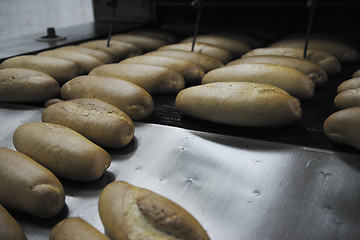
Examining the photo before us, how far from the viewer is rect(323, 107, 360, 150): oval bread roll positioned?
85cm

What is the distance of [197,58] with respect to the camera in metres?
1.56

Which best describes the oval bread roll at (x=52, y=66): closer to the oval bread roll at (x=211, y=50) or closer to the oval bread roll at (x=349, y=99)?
the oval bread roll at (x=211, y=50)

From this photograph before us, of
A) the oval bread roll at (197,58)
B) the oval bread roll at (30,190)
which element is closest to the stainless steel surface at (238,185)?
the oval bread roll at (30,190)

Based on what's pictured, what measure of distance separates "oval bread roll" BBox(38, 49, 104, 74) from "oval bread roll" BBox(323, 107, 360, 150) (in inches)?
42.4

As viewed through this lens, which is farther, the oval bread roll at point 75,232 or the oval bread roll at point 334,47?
the oval bread roll at point 334,47

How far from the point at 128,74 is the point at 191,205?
72 cm

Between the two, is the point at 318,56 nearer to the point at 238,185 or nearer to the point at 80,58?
the point at 238,185

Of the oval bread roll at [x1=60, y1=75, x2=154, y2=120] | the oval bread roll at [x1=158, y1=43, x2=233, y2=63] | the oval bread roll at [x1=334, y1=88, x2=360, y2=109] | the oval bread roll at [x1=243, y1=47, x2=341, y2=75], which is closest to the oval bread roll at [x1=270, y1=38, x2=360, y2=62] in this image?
the oval bread roll at [x1=243, y1=47, x2=341, y2=75]

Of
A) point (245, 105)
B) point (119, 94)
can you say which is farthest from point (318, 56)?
point (119, 94)

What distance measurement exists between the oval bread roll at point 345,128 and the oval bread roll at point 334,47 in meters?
0.90

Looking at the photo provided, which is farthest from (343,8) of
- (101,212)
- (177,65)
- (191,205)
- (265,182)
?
(101,212)

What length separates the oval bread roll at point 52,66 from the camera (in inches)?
56.0

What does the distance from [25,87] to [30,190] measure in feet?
2.14

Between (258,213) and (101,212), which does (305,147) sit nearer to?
(258,213)
